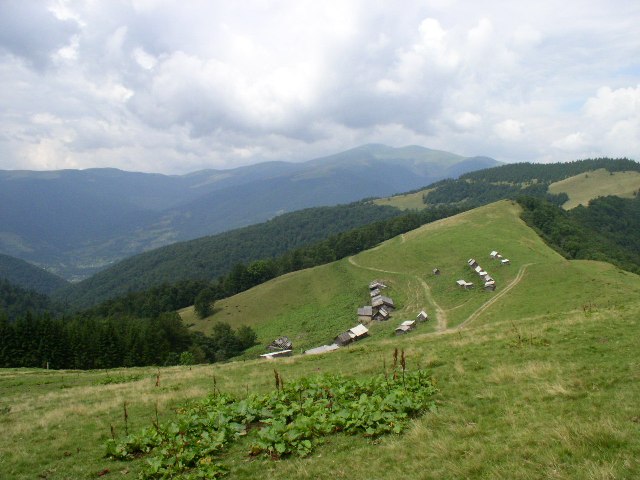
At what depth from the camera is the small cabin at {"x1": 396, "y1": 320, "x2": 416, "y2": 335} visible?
191 ft

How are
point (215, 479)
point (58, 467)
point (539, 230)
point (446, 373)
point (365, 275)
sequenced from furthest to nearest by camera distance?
point (539, 230) < point (365, 275) < point (446, 373) < point (58, 467) < point (215, 479)

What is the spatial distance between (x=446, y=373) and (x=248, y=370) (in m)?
14.0

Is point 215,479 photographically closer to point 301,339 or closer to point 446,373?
point 446,373

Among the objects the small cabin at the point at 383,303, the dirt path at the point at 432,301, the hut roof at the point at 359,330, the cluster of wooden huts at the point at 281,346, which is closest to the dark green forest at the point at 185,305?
the cluster of wooden huts at the point at 281,346

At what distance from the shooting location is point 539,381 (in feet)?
39.9

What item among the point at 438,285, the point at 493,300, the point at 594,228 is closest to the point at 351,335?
the point at 493,300

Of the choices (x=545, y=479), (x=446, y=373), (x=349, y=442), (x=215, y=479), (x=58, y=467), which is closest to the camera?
(x=545, y=479)

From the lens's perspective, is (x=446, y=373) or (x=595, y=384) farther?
(x=446, y=373)

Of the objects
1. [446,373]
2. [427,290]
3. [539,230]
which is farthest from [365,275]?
[446,373]

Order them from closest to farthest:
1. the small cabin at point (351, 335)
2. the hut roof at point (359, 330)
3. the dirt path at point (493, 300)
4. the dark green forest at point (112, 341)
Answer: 1. the dirt path at point (493, 300)
2. the dark green forest at point (112, 341)
3. the small cabin at point (351, 335)
4. the hut roof at point (359, 330)

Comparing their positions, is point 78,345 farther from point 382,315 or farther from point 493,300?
point 493,300

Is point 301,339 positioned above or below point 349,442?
below

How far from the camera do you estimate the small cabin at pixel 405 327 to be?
191 feet

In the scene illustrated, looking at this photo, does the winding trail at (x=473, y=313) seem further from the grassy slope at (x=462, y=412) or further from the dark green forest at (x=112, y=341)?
the dark green forest at (x=112, y=341)
